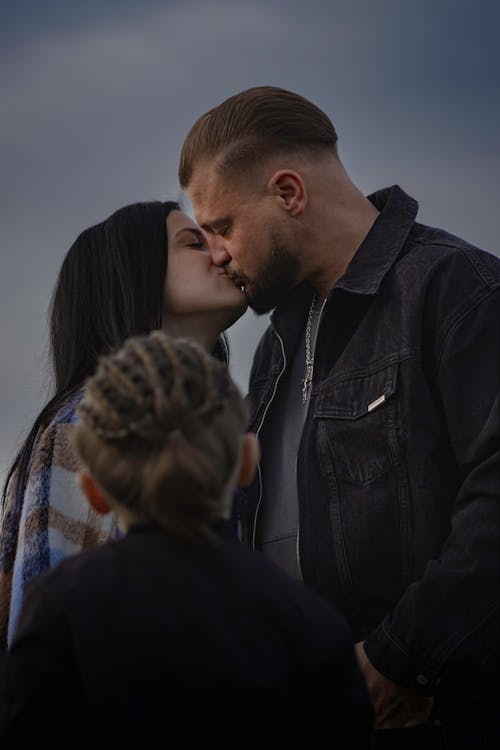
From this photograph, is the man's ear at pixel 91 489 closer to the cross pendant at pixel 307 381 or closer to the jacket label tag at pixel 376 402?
the jacket label tag at pixel 376 402

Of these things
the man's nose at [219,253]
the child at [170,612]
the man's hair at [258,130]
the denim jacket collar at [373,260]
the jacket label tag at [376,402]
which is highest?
the man's hair at [258,130]

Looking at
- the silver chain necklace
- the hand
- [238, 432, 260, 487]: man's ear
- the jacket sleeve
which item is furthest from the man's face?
[238, 432, 260, 487]: man's ear

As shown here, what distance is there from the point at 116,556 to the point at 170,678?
0.26 meters

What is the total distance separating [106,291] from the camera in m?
3.88

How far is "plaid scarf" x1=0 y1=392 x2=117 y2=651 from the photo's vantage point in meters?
3.03

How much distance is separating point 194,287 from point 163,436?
6.71 feet

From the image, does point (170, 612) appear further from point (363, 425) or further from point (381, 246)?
point (381, 246)

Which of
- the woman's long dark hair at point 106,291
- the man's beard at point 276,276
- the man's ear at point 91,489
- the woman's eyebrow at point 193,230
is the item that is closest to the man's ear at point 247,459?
the man's ear at point 91,489

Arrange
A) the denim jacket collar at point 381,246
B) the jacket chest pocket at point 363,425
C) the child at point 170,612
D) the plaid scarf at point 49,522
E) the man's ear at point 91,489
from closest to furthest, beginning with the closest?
the child at point 170,612 < the man's ear at point 91,489 < the plaid scarf at point 49,522 < the jacket chest pocket at point 363,425 < the denim jacket collar at point 381,246

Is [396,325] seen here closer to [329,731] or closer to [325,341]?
[325,341]

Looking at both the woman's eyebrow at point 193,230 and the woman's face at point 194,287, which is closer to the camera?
the woman's face at point 194,287

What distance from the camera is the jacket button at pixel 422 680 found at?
113 inches

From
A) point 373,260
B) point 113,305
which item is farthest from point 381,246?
point 113,305

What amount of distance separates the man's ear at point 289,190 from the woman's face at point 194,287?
1.27ft
